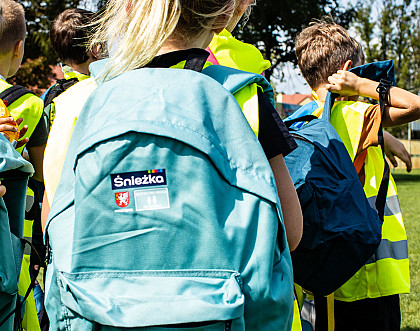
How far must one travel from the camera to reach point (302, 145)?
246 centimetres

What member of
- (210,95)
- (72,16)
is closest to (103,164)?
(210,95)

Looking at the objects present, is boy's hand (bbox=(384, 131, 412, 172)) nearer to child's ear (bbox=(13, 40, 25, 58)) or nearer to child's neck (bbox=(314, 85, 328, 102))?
child's neck (bbox=(314, 85, 328, 102))

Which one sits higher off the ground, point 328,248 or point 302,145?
point 302,145

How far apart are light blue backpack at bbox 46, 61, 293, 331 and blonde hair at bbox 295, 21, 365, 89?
1.89 meters

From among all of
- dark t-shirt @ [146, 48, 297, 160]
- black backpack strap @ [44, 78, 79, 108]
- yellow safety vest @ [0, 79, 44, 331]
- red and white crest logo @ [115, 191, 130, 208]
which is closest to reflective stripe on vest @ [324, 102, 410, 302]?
dark t-shirt @ [146, 48, 297, 160]

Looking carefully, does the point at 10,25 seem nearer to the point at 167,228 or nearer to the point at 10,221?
the point at 10,221

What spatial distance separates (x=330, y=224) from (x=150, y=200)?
1072 millimetres

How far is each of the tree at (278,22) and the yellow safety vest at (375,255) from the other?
19408 millimetres

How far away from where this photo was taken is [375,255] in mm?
2889

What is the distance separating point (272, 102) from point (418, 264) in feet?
20.8

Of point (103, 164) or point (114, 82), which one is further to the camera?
point (114, 82)

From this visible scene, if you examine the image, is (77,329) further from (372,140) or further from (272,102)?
(372,140)

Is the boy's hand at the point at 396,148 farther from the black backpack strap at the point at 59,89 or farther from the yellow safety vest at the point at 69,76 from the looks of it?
the black backpack strap at the point at 59,89

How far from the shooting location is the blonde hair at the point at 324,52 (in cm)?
319
